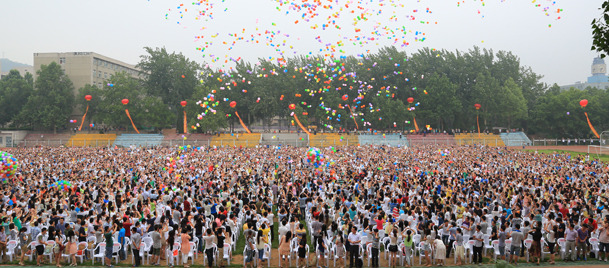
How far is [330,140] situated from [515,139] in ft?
80.6

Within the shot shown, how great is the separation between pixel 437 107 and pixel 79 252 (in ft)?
167

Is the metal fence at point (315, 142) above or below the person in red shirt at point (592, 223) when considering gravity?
above

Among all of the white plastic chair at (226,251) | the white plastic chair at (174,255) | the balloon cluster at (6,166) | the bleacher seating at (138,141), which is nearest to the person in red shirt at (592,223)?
the white plastic chair at (226,251)

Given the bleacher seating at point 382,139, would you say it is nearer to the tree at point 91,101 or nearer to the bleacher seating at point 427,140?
the bleacher seating at point 427,140

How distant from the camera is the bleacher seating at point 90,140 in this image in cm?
4775

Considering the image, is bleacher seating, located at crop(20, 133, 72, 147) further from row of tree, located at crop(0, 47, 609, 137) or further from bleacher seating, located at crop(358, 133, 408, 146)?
bleacher seating, located at crop(358, 133, 408, 146)

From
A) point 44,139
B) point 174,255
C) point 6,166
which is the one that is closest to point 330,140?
point 6,166

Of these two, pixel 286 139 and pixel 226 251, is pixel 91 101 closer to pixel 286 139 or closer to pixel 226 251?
pixel 286 139

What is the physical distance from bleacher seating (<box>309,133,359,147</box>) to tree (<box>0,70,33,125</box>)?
41985 mm

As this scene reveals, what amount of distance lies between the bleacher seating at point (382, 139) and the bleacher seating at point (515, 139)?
42.4 feet

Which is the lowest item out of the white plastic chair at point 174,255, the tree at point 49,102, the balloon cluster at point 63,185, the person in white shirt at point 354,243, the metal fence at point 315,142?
the white plastic chair at point 174,255

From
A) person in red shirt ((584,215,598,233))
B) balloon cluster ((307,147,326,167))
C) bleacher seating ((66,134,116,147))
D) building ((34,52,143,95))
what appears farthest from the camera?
building ((34,52,143,95))

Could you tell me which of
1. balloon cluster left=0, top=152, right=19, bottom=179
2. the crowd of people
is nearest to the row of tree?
balloon cluster left=0, top=152, right=19, bottom=179

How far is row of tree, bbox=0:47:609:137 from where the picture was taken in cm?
5219
